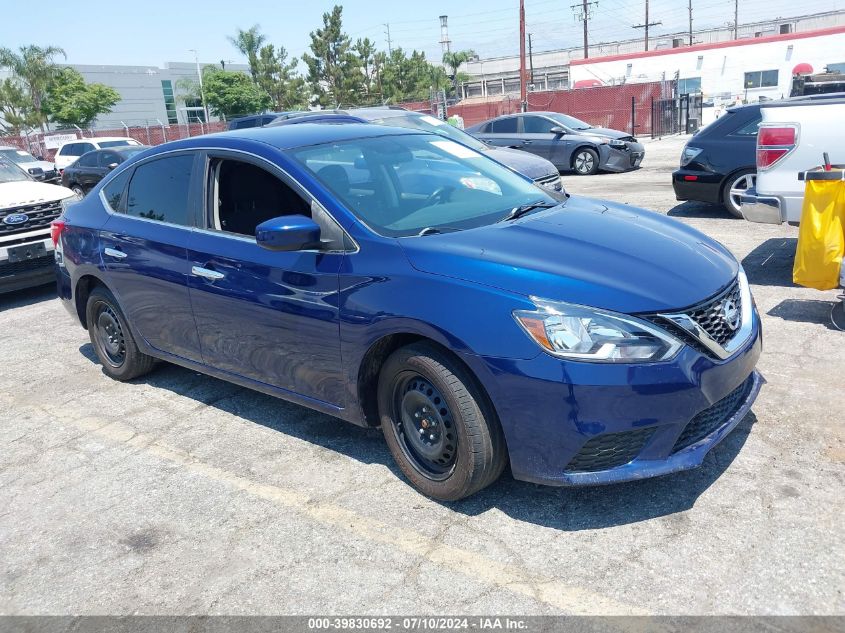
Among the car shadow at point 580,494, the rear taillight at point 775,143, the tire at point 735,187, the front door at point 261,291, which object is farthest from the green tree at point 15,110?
the car shadow at point 580,494

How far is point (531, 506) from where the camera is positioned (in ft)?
11.4

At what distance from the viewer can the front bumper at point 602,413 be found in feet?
9.68

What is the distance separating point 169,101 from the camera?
87.4m

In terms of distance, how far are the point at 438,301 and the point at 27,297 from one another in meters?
7.58

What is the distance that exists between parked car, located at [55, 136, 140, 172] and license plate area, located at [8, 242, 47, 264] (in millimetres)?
14192

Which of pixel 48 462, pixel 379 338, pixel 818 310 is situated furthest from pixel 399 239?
pixel 818 310

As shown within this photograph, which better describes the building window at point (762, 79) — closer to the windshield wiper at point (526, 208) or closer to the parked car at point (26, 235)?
the parked car at point (26, 235)

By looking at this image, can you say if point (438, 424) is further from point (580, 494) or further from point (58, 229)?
point (58, 229)

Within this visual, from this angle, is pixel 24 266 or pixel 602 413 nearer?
pixel 602 413

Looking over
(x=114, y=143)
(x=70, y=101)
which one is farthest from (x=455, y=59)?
(x=114, y=143)

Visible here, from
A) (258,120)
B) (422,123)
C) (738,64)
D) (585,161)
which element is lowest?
(585,161)

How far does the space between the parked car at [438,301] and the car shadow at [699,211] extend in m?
6.19

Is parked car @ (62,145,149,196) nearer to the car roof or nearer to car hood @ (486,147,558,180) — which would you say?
car hood @ (486,147,558,180)

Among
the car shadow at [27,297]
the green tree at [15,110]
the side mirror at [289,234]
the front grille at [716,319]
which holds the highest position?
the green tree at [15,110]
